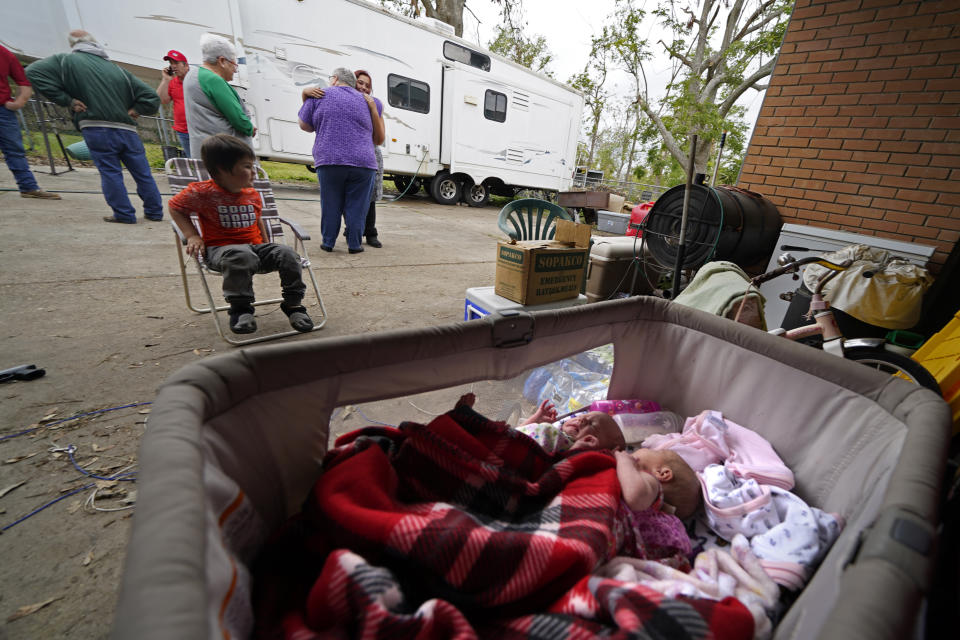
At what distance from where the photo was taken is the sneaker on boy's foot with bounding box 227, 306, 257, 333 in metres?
2.34

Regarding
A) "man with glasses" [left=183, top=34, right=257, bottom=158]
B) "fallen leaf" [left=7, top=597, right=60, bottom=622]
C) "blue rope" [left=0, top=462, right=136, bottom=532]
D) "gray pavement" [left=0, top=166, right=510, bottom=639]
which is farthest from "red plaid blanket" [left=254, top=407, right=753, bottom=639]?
"man with glasses" [left=183, top=34, right=257, bottom=158]

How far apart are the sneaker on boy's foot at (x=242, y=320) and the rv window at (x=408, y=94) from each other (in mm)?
6486

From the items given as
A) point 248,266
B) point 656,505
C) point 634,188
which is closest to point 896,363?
point 656,505

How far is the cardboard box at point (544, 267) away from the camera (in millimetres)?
2324

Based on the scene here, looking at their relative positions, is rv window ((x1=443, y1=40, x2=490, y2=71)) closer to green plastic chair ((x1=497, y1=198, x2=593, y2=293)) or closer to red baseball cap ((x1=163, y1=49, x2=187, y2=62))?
red baseball cap ((x1=163, y1=49, x2=187, y2=62))

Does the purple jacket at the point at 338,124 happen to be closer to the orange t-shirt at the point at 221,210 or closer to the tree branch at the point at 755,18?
the orange t-shirt at the point at 221,210

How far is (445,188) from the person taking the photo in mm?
9352

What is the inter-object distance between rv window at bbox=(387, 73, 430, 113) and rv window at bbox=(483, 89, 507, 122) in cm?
136

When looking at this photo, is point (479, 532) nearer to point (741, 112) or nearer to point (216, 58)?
point (216, 58)

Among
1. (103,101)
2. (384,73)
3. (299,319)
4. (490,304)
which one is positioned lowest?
(299,319)

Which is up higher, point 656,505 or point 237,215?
point 237,215

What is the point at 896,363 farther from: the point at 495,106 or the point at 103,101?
the point at 495,106

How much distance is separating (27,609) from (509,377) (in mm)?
1353

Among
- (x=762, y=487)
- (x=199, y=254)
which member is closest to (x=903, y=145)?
(x=762, y=487)
